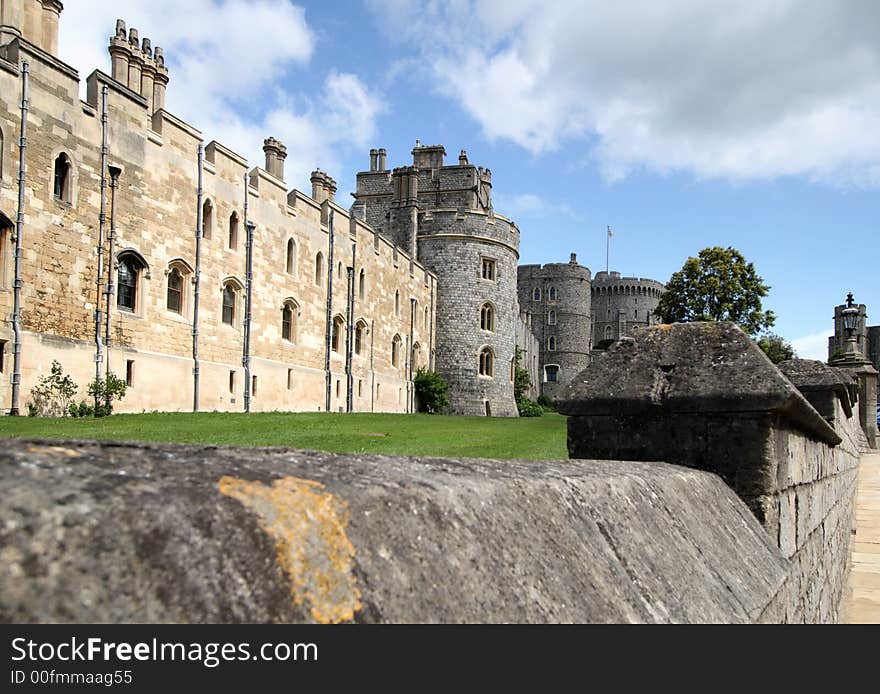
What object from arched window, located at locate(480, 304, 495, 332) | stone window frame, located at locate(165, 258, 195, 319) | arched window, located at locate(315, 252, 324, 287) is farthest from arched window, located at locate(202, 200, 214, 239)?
arched window, located at locate(480, 304, 495, 332)

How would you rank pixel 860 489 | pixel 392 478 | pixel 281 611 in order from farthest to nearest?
pixel 860 489 < pixel 392 478 < pixel 281 611

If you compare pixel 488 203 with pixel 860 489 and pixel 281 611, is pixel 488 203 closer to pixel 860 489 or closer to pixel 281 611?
pixel 860 489

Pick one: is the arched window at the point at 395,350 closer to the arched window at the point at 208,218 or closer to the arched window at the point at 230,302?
the arched window at the point at 230,302

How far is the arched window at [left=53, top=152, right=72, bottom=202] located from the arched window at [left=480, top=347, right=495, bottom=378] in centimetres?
2513

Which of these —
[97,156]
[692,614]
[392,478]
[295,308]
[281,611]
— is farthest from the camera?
[295,308]

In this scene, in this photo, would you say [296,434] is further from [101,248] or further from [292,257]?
[292,257]

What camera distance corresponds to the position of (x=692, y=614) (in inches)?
73.9

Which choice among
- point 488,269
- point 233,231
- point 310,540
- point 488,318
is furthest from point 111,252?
point 488,269

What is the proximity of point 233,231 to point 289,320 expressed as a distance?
4288 millimetres

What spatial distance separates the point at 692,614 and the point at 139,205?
64.8 ft

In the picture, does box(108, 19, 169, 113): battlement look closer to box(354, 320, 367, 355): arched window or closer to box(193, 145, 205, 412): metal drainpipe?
box(193, 145, 205, 412): metal drainpipe

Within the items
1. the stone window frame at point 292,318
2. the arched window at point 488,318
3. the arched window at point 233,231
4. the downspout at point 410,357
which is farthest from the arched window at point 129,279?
the arched window at point 488,318

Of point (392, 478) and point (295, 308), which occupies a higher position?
point (295, 308)
